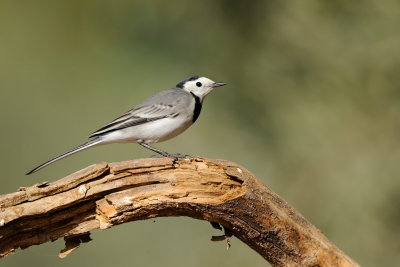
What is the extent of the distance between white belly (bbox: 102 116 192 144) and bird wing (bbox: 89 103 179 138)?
32mm

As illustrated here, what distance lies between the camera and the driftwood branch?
3.22m

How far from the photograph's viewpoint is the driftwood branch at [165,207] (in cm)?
322

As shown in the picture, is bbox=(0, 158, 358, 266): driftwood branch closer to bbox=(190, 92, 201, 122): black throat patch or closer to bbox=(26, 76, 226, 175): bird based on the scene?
bbox=(26, 76, 226, 175): bird

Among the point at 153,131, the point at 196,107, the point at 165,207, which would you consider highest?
the point at 196,107

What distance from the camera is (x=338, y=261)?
3354 millimetres

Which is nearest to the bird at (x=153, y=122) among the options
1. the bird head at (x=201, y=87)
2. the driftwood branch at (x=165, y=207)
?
the bird head at (x=201, y=87)

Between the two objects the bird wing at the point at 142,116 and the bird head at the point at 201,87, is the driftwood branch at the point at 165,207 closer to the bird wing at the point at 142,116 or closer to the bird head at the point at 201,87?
the bird wing at the point at 142,116

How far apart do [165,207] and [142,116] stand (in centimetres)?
145

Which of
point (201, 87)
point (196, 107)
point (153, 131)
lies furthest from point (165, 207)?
point (201, 87)

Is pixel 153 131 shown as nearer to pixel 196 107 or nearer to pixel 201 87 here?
pixel 196 107

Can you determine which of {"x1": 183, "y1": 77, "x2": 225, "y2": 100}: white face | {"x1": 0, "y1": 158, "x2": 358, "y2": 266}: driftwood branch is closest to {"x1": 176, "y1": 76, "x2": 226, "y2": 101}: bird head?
{"x1": 183, "y1": 77, "x2": 225, "y2": 100}: white face

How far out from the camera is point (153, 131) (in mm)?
4559

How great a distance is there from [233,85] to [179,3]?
1311 mm

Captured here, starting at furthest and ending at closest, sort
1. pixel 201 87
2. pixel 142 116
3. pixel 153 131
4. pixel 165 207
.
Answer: pixel 201 87 < pixel 142 116 < pixel 153 131 < pixel 165 207
